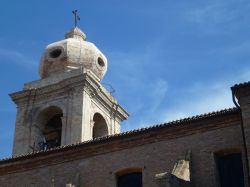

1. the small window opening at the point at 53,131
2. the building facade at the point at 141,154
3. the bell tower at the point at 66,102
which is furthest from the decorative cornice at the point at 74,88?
the small window opening at the point at 53,131

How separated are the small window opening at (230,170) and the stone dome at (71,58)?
1419 cm

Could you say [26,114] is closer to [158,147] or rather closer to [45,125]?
Answer: [45,125]

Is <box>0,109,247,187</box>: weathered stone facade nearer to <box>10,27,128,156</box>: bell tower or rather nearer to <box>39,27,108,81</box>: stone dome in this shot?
<box>10,27,128,156</box>: bell tower

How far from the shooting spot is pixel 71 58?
3419 centimetres

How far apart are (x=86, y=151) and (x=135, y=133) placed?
7.21 ft

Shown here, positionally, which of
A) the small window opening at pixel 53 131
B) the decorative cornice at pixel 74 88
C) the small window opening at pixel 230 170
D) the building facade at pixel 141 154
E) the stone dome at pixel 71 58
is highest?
the stone dome at pixel 71 58

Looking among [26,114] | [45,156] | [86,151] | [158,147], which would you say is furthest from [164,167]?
[26,114]

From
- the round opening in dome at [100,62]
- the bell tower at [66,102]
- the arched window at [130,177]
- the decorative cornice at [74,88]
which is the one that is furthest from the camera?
the round opening in dome at [100,62]

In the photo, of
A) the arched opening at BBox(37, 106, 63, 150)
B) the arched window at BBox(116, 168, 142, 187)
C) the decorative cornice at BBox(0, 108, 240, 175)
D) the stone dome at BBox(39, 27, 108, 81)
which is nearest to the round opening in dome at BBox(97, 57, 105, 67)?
the stone dome at BBox(39, 27, 108, 81)

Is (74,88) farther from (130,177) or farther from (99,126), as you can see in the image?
(130,177)

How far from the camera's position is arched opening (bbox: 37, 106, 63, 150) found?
31922 millimetres

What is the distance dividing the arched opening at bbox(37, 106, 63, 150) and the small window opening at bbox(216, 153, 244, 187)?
12364 mm

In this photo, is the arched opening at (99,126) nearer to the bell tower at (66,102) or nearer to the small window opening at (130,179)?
the bell tower at (66,102)

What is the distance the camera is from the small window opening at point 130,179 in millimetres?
22578
